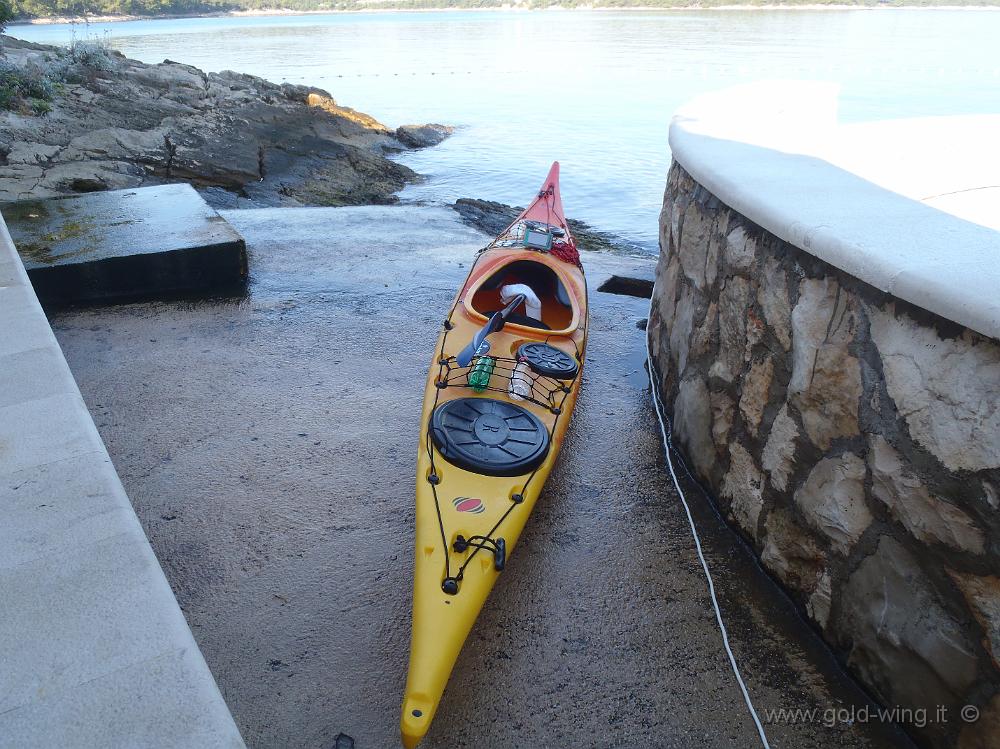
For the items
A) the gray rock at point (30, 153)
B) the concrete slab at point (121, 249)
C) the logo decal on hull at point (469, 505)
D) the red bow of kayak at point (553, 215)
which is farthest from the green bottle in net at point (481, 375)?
the gray rock at point (30, 153)

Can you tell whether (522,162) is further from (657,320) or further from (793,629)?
(793,629)

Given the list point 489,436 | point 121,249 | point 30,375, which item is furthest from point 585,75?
point 30,375

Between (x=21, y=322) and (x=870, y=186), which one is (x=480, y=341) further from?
(x=21, y=322)

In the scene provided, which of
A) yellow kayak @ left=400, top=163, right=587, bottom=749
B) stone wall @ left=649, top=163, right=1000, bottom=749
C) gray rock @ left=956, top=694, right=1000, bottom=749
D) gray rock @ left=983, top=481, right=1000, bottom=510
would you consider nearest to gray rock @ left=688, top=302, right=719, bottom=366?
stone wall @ left=649, top=163, right=1000, bottom=749

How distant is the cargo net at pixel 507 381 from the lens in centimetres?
331

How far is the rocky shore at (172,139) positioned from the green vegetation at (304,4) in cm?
1722

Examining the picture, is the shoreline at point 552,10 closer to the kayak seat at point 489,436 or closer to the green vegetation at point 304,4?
the green vegetation at point 304,4


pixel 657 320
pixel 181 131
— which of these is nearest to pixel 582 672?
pixel 657 320

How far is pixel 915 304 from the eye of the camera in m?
1.81

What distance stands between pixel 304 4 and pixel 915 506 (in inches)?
3148

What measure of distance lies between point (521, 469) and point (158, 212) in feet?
15.1

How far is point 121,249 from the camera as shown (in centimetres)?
506

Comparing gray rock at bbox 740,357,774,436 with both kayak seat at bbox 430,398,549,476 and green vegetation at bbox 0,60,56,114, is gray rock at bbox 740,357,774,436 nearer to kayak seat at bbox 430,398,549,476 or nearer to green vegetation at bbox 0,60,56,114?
kayak seat at bbox 430,398,549,476

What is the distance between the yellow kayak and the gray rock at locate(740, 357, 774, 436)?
843 millimetres
